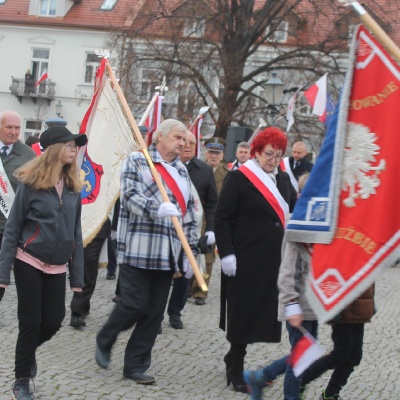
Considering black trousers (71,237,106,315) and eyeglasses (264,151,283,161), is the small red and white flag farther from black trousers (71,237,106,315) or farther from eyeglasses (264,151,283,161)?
eyeglasses (264,151,283,161)

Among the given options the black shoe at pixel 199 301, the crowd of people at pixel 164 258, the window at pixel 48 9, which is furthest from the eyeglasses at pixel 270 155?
the window at pixel 48 9

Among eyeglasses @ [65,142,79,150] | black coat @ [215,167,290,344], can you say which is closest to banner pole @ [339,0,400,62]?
black coat @ [215,167,290,344]

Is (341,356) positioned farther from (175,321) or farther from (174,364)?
(175,321)

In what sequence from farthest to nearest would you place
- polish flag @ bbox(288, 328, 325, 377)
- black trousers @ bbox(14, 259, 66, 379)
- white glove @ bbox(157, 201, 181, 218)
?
white glove @ bbox(157, 201, 181, 218) → black trousers @ bbox(14, 259, 66, 379) → polish flag @ bbox(288, 328, 325, 377)

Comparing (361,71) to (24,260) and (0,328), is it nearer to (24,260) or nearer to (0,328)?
(24,260)

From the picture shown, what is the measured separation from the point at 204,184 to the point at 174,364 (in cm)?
243

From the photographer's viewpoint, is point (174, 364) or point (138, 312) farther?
point (174, 364)

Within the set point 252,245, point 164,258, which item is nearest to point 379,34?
point 252,245

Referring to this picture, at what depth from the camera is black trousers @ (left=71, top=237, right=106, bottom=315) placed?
335 inches

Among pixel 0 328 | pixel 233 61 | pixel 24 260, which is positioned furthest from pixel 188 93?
pixel 24 260

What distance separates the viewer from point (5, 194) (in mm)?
8414

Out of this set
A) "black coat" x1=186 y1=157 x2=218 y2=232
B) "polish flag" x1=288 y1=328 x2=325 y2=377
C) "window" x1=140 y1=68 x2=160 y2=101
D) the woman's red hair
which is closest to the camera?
"polish flag" x1=288 y1=328 x2=325 y2=377

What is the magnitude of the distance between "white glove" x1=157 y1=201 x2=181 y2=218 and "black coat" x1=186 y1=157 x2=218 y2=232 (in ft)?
8.42

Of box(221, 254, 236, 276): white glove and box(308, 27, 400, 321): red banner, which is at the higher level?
box(308, 27, 400, 321): red banner
